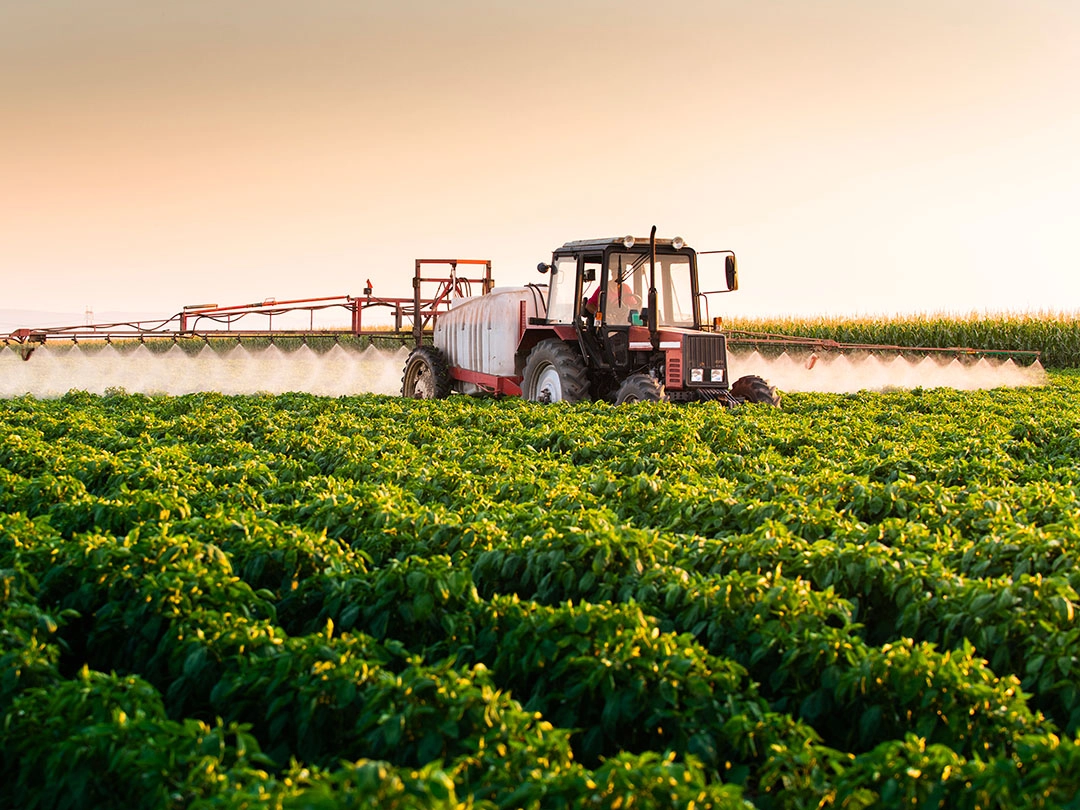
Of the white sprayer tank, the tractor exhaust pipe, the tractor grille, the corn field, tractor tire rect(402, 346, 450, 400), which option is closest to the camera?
the tractor exhaust pipe

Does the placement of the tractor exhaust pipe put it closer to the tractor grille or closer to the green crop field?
the tractor grille

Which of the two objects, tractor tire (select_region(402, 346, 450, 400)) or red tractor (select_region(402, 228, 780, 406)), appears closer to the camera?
red tractor (select_region(402, 228, 780, 406))

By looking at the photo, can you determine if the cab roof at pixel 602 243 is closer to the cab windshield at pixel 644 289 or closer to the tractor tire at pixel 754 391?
the cab windshield at pixel 644 289

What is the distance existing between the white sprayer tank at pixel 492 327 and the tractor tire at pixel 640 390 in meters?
2.89

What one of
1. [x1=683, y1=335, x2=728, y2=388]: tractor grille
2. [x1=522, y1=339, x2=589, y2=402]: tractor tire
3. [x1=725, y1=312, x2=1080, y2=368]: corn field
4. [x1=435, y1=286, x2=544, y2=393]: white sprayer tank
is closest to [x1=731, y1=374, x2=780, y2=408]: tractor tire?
[x1=683, y1=335, x2=728, y2=388]: tractor grille

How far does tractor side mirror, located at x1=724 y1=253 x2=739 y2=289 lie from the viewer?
15195 millimetres

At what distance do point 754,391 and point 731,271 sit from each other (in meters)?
2.02

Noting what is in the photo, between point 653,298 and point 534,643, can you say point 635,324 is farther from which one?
point 534,643

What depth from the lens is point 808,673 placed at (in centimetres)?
512

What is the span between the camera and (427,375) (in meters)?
20.7

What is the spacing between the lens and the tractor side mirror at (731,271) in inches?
598

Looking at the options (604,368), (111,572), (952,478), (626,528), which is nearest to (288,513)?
(111,572)

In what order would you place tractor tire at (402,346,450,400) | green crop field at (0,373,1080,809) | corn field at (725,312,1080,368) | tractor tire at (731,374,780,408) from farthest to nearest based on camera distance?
1. corn field at (725,312,1080,368)
2. tractor tire at (402,346,450,400)
3. tractor tire at (731,374,780,408)
4. green crop field at (0,373,1080,809)

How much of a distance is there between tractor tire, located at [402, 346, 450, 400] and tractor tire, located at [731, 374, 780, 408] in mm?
5565
